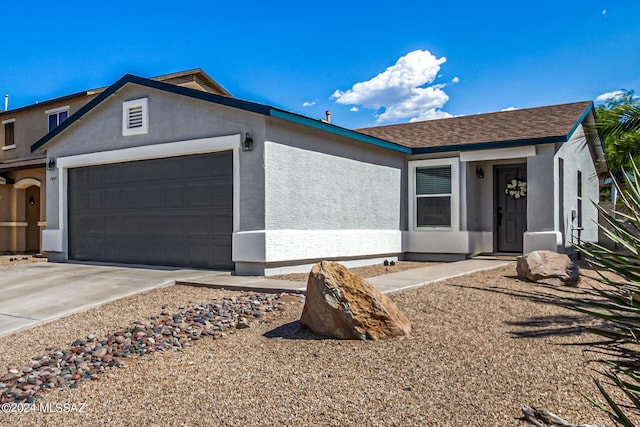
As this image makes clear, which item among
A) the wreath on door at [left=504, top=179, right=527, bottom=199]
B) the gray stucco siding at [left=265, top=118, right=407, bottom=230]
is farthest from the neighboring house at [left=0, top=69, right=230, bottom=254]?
the wreath on door at [left=504, top=179, right=527, bottom=199]

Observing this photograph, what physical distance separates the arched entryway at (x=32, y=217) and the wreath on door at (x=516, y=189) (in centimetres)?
1594

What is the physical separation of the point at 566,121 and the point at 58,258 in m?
13.3

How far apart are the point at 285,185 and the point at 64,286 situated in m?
4.35

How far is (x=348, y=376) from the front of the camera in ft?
14.5

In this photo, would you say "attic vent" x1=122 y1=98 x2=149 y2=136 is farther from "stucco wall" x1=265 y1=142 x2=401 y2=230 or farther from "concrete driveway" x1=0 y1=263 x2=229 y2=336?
"stucco wall" x1=265 y1=142 x2=401 y2=230

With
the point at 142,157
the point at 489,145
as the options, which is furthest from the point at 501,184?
the point at 142,157

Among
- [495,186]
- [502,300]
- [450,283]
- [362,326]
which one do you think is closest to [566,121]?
[495,186]

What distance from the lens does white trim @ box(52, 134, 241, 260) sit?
988 centimetres

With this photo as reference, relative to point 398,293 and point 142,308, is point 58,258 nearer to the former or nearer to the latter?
point 142,308

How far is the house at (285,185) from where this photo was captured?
9883 mm

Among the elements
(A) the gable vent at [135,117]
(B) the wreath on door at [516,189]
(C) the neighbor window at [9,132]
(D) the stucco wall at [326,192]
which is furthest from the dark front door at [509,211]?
(C) the neighbor window at [9,132]

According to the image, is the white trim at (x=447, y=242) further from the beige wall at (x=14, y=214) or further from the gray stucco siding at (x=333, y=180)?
the beige wall at (x=14, y=214)

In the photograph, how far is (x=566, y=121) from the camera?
12828mm

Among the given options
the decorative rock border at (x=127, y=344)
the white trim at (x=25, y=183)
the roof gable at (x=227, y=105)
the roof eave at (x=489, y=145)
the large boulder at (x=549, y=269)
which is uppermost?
the roof gable at (x=227, y=105)
